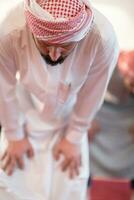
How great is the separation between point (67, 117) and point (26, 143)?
15 centimetres

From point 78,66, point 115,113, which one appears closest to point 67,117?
point 78,66

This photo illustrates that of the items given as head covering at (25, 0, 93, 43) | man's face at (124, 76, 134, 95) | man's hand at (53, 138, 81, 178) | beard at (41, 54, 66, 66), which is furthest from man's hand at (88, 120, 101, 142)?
head covering at (25, 0, 93, 43)

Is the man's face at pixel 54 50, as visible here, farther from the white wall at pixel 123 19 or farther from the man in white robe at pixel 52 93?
the white wall at pixel 123 19

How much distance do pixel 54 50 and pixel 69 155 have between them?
47 cm

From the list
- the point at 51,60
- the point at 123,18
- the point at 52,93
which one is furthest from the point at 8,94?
the point at 123,18

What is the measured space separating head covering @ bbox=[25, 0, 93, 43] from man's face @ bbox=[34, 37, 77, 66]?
0.04 metres

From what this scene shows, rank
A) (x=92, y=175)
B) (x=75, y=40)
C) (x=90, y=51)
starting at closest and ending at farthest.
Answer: (x=75, y=40) < (x=90, y=51) < (x=92, y=175)

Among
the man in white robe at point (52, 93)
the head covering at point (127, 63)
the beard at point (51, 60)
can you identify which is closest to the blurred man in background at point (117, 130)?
the head covering at point (127, 63)

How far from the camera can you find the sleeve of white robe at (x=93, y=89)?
3.08ft

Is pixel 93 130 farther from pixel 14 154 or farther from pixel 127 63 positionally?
pixel 14 154

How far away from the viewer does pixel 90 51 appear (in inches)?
36.4

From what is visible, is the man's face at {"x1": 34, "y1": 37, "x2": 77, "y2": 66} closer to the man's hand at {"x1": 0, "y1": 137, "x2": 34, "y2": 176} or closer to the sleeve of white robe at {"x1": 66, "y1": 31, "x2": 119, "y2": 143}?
the sleeve of white robe at {"x1": 66, "y1": 31, "x2": 119, "y2": 143}

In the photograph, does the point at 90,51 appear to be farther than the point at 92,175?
No

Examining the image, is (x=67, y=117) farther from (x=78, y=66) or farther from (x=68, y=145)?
(x=78, y=66)
